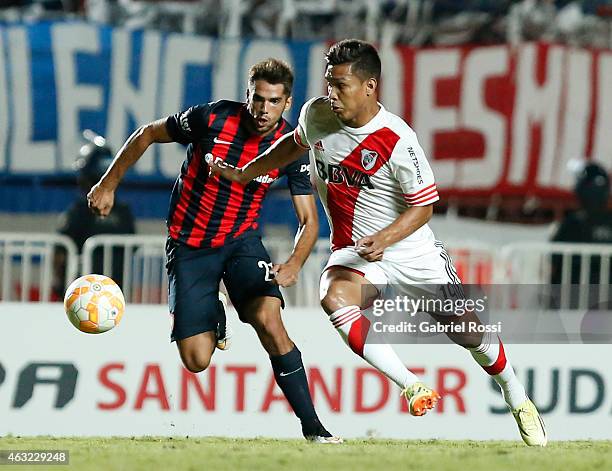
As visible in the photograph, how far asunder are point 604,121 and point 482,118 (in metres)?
1.26

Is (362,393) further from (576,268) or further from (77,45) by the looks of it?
(77,45)

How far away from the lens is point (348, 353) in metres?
9.41

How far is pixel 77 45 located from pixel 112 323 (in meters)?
6.18

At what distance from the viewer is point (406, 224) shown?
7324mm

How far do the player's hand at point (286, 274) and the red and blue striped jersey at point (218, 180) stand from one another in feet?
2.01

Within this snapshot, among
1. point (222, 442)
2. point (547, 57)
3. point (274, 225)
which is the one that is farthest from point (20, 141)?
point (222, 442)

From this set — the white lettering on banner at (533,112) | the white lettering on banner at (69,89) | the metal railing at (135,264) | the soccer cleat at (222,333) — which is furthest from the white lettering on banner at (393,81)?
the soccer cleat at (222,333)

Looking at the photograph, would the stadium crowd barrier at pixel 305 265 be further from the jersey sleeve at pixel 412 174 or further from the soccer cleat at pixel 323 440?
the jersey sleeve at pixel 412 174

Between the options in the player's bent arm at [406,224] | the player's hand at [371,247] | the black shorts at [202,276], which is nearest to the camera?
the player's hand at [371,247]

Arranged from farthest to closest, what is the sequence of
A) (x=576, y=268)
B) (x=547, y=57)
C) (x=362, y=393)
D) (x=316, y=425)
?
1. (x=547, y=57)
2. (x=576, y=268)
3. (x=362, y=393)
4. (x=316, y=425)

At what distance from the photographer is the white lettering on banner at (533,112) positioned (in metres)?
14.0

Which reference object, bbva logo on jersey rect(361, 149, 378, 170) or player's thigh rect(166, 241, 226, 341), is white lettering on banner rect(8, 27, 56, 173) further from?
bbva logo on jersey rect(361, 149, 378, 170)

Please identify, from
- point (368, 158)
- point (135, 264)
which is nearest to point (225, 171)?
point (368, 158)

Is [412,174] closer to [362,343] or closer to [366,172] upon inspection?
[366,172]
